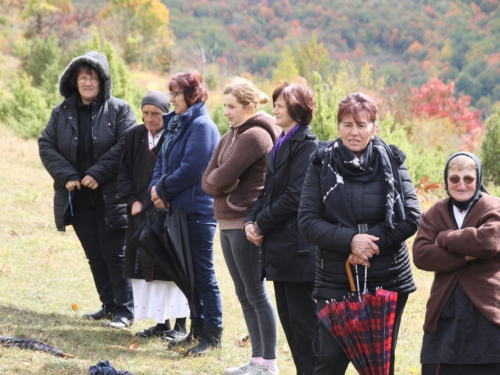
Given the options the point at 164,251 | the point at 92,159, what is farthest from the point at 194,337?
the point at 92,159

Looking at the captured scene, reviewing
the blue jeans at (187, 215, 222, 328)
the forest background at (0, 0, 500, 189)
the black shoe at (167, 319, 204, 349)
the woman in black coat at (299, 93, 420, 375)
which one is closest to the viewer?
the woman in black coat at (299, 93, 420, 375)

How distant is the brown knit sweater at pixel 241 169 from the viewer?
15.6 feet

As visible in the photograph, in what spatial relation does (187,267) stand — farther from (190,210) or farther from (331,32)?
(331,32)

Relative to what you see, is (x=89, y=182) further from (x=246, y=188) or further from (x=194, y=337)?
(x=246, y=188)

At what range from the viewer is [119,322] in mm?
6141

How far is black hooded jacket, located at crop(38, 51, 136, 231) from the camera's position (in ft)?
20.2

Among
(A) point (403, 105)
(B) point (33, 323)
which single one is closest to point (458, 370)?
(B) point (33, 323)

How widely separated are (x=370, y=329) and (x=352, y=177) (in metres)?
0.79

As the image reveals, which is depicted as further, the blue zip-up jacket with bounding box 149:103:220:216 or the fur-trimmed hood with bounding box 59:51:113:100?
the fur-trimmed hood with bounding box 59:51:113:100

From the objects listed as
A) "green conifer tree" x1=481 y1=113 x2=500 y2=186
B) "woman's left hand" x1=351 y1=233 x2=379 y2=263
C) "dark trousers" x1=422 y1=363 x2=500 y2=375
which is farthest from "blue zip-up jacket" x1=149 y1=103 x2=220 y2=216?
"green conifer tree" x1=481 y1=113 x2=500 y2=186

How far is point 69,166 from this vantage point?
619 centimetres

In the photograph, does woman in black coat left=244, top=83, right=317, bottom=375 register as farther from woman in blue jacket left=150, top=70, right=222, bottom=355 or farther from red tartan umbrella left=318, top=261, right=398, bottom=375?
woman in blue jacket left=150, top=70, right=222, bottom=355

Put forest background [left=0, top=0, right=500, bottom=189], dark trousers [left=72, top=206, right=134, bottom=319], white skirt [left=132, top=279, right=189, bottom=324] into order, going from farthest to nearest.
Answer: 1. forest background [left=0, top=0, right=500, bottom=189]
2. dark trousers [left=72, top=206, right=134, bottom=319]
3. white skirt [left=132, top=279, right=189, bottom=324]

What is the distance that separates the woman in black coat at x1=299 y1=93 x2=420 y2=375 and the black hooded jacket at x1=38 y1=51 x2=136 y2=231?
2.74 m
